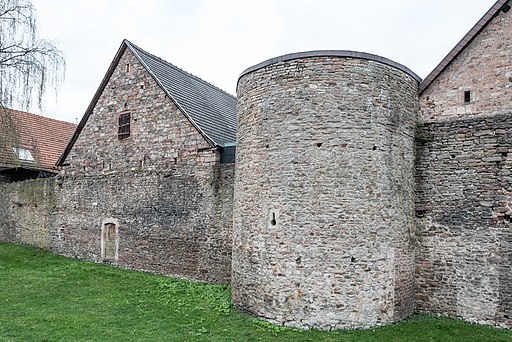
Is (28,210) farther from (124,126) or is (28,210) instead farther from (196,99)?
(196,99)

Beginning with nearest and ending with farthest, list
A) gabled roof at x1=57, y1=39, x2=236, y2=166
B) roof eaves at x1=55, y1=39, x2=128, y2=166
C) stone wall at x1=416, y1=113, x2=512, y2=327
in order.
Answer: stone wall at x1=416, y1=113, x2=512, y2=327 → gabled roof at x1=57, y1=39, x2=236, y2=166 → roof eaves at x1=55, y1=39, x2=128, y2=166

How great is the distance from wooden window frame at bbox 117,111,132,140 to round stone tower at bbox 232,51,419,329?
6634 millimetres

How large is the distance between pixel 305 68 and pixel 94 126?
9.40 m

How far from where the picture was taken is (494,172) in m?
8.58

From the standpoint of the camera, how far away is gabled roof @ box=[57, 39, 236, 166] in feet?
42.2

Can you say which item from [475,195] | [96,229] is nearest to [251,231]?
[475,195]

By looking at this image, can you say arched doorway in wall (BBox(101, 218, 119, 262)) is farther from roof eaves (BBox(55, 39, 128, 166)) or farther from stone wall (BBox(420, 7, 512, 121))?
stone wall (BBox(420, 7, 512, 121))

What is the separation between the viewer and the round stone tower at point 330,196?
8000 millimetres

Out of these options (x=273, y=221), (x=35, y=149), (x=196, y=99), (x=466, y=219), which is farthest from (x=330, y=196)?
(x=35, y=149)

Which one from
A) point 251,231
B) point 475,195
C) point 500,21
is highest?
point 500,21

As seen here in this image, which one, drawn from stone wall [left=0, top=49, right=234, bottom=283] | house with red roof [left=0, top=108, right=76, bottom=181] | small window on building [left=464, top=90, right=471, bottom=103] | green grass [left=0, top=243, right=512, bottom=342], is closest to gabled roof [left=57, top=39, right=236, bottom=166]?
stone wall [left=0, top=49, right=234, bottom=283]

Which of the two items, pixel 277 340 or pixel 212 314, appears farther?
pixel 212 314

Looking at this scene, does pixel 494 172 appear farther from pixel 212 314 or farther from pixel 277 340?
pixel 212 314

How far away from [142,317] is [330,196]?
4426 millimetres
